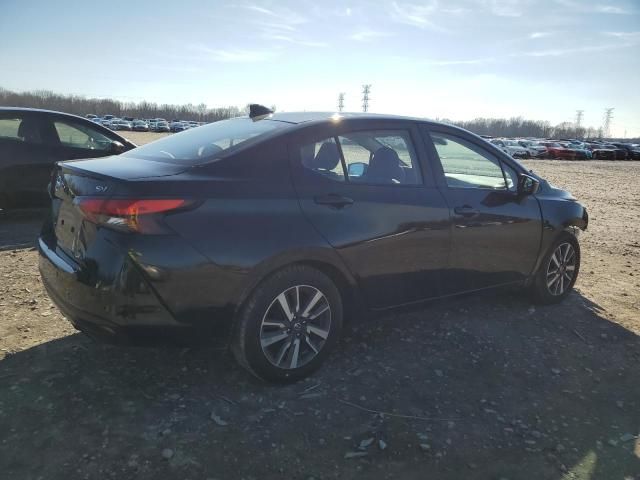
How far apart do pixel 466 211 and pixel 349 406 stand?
1.72m

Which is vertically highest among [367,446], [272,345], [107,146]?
[107,146]

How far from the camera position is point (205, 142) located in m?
3.36

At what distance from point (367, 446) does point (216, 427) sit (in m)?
0.82

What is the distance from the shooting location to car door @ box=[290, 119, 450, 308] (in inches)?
125

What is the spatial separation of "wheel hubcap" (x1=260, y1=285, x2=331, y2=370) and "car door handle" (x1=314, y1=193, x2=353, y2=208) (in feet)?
1.72

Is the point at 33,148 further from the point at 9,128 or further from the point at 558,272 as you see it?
the point at 558,272

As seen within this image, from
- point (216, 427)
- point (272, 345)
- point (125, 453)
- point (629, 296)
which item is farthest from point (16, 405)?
point (629, 296)

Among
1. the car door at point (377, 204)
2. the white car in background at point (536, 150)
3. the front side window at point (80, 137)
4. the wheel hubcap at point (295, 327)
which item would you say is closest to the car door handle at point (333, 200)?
the car door at point (377, 204)

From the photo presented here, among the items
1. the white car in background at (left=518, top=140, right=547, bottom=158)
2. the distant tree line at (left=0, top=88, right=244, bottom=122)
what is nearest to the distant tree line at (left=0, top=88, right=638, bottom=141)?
the distant tree line at (left=0, top=88, right=244, bottom=122)

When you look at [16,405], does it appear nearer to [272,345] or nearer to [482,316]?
[272,345]

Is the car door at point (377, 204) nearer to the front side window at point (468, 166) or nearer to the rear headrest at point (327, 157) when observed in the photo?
the rear headrest at point (327, 157)

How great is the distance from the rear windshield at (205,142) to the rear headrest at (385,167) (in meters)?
Answer: 0.68

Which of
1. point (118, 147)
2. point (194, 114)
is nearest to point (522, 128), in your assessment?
point (194, 114)

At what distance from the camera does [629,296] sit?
Answer: 5227 millimetres
